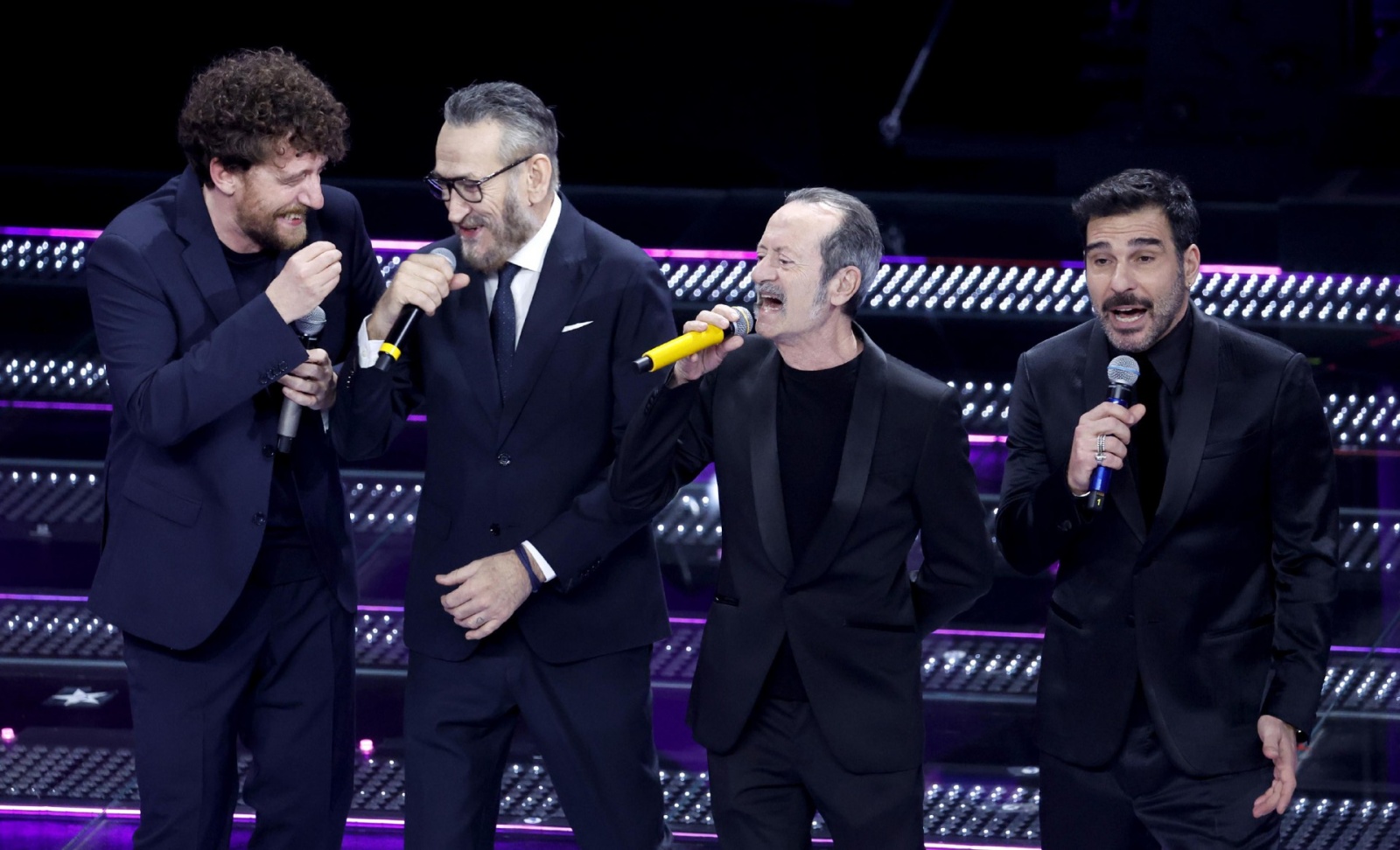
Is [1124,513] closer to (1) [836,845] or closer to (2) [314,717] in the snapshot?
(1) [836,845]

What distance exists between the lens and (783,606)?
237cm

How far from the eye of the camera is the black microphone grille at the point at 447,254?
2.54 metres

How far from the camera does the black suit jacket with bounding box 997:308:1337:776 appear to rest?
233 centimetres

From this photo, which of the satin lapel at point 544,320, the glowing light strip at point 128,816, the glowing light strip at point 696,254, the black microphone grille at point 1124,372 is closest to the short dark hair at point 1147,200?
the black microphone grille at point 1124,372

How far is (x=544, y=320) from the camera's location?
8.54 ft

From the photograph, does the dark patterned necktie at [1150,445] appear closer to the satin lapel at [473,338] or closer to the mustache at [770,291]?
the mustache at [770,291]

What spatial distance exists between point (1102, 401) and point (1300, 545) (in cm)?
35

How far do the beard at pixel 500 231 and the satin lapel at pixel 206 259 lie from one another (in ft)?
1.26

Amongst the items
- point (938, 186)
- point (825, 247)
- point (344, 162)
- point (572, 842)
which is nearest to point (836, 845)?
point (825, 247)

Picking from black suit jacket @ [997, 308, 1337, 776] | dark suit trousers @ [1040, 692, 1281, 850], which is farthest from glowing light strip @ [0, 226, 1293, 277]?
dark suit trousers @ [1040, 692, 1281, 850]

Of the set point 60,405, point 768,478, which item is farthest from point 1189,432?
point 60,405

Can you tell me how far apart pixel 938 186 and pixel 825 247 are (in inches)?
135

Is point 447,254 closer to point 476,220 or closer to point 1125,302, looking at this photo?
point 476,220

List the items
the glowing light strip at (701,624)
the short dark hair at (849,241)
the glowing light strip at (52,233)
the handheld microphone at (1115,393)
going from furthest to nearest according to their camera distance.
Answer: the glowing light strip at (52,233) < the glowing light strip at (701,624) < the short dark hair at (849,241) < the handheld microphone at (1115,393)
